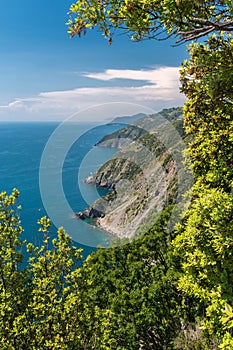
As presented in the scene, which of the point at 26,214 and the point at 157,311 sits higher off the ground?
the point at 157,311

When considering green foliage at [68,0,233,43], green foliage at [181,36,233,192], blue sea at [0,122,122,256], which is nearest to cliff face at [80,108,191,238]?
blue sea at [0,122,122,256]

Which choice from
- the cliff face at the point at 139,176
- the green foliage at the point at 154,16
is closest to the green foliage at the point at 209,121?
the green foliage at the point at 154,16

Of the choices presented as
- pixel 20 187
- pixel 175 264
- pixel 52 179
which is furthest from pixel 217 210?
pixel 52 179

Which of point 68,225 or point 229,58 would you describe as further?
point 68,225

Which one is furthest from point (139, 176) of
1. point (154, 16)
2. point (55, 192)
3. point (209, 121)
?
point (154, 16)

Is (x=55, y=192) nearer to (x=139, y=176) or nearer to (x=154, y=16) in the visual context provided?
(x=139, y=176)

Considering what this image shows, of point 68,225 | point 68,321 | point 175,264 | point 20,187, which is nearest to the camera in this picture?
point 68,321

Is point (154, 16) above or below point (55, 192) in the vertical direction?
above

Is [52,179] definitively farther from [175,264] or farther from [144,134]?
[175,264]

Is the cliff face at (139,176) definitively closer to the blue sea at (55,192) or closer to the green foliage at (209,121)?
the blue sea at (55,192)
